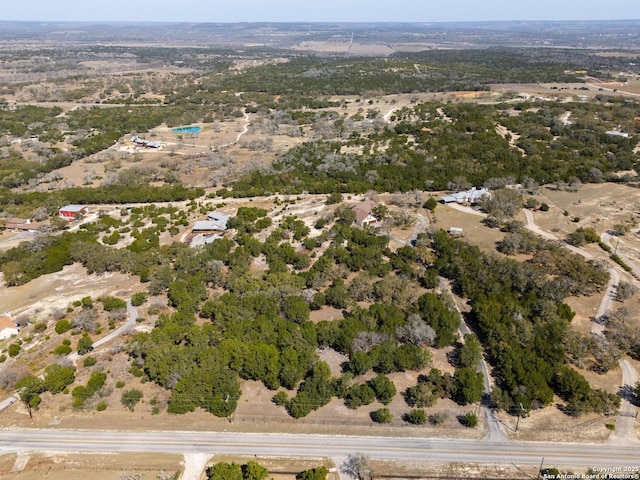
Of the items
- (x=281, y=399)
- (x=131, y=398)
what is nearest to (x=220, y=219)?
(x=131, y=398)

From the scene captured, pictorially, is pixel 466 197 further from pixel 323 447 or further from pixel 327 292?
pixel 323 447

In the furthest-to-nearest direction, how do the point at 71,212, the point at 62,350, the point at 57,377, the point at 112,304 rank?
1. the point at 71,212
2. the point at 112,304
3. the point at 62,350
4. the point at 57,377

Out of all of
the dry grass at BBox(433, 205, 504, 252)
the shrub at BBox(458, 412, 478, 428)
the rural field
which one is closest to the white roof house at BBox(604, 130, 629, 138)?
the rural field

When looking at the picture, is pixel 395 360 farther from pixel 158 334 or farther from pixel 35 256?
pixel 35 256

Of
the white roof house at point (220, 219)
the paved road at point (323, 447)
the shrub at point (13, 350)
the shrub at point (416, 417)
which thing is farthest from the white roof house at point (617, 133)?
the shrub at point (13, 350)

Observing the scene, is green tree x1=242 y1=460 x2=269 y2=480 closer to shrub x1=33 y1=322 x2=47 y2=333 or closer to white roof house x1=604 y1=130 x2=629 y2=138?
shrub x1=33 y1=322 x2=47 y2=333

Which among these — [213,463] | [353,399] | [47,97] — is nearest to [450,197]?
[353,399]

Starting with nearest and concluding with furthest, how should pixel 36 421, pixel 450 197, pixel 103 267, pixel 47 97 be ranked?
1. pixel 36 421
2. pixel 103 267
3. pixel 450 197
4. pixel 47 97

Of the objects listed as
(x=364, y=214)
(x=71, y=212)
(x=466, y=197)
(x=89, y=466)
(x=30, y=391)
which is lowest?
(x=89, y=466)
